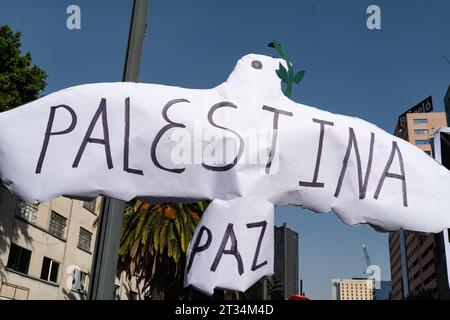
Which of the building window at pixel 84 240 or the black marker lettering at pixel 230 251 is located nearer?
the black marker lettering at pixel 230 251

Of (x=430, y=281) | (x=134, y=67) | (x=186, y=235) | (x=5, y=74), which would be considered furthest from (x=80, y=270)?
(x=430, y=281)

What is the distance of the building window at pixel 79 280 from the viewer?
32428 millimetres

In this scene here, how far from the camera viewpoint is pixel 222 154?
95.1 inches

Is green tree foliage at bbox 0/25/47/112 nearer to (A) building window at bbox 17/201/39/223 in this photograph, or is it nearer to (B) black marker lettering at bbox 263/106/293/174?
(A) building window at bbox 17/201/39/223

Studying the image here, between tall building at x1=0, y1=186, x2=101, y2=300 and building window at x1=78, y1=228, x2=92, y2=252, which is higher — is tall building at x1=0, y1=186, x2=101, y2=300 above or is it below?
below

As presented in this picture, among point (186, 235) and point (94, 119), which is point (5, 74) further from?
point (94, 119)

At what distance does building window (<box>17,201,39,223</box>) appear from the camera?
83.9ft

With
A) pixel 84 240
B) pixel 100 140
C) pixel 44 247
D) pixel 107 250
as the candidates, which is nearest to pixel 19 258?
pixel 44 247

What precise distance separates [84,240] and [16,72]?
15.9 metres

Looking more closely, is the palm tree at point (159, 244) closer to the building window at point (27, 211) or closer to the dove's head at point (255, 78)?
the building window at point (27, 211)

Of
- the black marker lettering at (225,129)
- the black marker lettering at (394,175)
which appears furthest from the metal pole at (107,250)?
the black marker lettering at (394,175)

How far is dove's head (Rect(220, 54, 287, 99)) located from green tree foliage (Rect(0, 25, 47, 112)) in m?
19.4

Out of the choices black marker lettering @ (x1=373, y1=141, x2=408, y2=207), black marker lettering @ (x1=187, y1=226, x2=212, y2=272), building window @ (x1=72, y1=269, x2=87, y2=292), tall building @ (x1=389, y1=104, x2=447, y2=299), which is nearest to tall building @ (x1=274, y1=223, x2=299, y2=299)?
black marker lettering @ (x1=373, y1=141, x2=408, y2=207)
